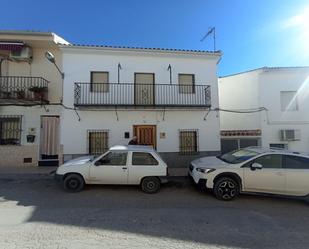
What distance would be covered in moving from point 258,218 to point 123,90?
328 inches

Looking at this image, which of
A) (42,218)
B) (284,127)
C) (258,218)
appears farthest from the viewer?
(284,127)

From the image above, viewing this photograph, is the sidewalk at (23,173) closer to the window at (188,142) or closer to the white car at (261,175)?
the window at (188,142)

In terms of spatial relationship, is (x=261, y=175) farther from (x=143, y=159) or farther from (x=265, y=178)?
(x=143, y=159)

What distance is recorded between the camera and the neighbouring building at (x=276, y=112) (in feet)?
44.0

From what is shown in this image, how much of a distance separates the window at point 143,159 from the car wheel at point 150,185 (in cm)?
50

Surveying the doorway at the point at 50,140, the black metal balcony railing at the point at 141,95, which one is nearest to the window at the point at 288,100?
the black metal balcony railing at the point at 141,95

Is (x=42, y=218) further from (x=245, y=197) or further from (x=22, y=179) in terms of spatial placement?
(x=245, y=197)

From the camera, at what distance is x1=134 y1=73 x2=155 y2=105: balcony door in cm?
1217

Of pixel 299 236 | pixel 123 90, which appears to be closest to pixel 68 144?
pixel 123 90

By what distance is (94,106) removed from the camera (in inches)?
448

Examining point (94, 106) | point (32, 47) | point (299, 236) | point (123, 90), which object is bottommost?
point (299, 236)

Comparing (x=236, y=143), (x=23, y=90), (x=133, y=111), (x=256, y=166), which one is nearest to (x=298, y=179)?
(x=256, y=166)

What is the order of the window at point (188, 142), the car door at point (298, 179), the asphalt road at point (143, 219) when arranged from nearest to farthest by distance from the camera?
the asphalt road at point (143, 219) < the car door at point (298, 179) < the window at point (188, 142)

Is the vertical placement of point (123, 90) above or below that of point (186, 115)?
above
